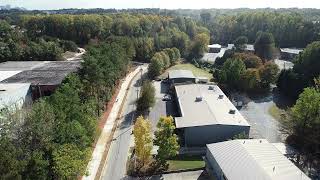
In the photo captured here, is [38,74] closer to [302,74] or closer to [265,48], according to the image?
[302,74]

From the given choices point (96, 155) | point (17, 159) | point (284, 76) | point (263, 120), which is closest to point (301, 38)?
point (284, 76)

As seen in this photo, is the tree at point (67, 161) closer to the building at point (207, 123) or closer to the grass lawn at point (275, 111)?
the building at point (207, 123)

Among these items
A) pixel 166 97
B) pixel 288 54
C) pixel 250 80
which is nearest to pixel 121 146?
pixel 166 97

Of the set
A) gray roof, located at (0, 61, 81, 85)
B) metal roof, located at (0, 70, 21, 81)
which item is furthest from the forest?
metal roof, located at (0, 70, 21, 81)

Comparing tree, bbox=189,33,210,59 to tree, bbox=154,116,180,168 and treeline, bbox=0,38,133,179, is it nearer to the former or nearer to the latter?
treeline, bbox=0,38,133,179

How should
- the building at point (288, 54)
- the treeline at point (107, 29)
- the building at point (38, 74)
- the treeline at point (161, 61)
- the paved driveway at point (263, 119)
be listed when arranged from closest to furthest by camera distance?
1. the paved driveway at point (263, 119)
2. the building at point (38, 74)
3. the treeline at point (161, 61)
4. the building at point (288, 54)
5. the treeline at point (107, 29)

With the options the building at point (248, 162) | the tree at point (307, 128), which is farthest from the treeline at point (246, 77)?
the building at point (248, 162)

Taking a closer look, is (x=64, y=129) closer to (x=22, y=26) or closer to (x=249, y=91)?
(x=249, y=91)
